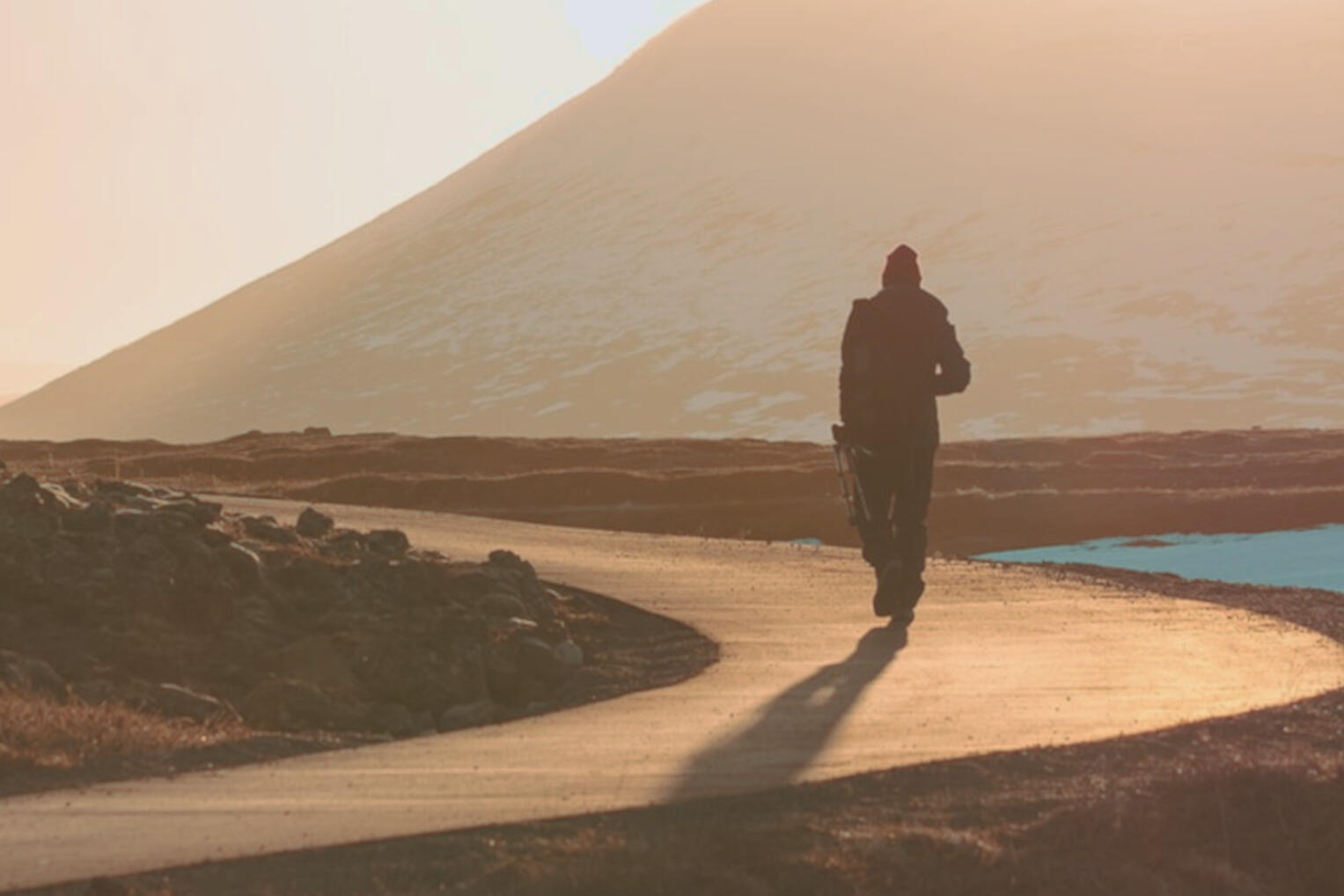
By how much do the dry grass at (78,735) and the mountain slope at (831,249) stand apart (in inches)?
4384

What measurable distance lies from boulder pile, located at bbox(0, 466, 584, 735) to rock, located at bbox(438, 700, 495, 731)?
2cm

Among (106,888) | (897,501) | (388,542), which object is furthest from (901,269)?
(106,888)

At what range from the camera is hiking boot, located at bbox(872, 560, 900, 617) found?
1487 centimetres

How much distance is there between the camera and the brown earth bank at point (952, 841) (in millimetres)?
7574

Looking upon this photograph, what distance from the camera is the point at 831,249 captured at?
156m

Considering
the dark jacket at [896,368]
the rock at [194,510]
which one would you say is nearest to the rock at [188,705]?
the rock at [194,510]

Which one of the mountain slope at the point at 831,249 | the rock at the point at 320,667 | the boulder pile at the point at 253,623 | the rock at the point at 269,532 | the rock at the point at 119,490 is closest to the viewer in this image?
the boulder pile at the point at 253,623

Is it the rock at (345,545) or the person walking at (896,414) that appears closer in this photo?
the person walking at (896,414)

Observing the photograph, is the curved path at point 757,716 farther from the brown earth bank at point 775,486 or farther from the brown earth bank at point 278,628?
the brown earth bank at point 775,486

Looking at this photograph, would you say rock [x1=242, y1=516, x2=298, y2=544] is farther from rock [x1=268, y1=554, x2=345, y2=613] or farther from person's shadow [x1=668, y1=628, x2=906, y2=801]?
person's shadow [x1=668, y1=628, x2=906, y2=801]

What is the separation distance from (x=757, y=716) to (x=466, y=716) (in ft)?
9.10

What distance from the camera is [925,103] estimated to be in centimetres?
17075

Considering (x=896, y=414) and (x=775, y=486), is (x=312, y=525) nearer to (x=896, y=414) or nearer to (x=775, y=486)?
(x=896, y=414)

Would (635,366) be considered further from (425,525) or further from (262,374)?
(425,525)
